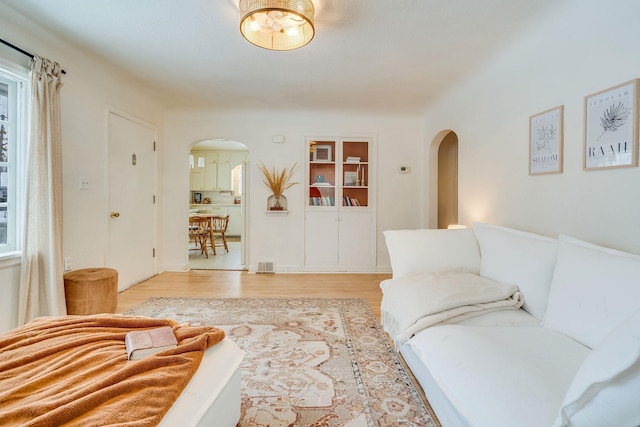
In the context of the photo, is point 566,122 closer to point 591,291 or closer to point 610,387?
point 591,291

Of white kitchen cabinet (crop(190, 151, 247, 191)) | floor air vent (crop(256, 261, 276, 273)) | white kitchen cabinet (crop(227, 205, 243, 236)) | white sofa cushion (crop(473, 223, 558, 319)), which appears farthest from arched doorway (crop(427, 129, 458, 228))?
white kitchen cabinet (crop(227, 205, 243, 236))

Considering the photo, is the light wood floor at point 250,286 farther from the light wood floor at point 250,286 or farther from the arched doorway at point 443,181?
the arched doorway at point 443,181

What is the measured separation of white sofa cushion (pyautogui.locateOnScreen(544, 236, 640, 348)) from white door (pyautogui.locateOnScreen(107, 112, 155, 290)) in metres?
3.97

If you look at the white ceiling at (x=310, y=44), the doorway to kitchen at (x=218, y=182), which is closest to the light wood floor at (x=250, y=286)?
the white ceiling at (x=310, y=44)

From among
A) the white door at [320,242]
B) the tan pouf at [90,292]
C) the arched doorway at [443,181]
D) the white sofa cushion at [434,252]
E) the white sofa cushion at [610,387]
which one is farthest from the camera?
the white door at [320,242]

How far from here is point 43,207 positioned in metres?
2.29

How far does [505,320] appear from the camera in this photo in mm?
1598

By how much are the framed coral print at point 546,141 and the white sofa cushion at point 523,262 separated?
0.59 m

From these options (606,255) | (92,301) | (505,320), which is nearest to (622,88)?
(606,255)

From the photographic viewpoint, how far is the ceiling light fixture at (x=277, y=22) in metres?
1.85

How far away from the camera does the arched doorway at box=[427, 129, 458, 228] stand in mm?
4465

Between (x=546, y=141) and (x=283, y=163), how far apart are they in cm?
330

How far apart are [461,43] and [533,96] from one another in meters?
0.74

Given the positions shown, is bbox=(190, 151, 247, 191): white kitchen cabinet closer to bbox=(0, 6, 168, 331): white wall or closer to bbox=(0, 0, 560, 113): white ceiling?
bbox=(0, 0, 560, 113): white ceiling
